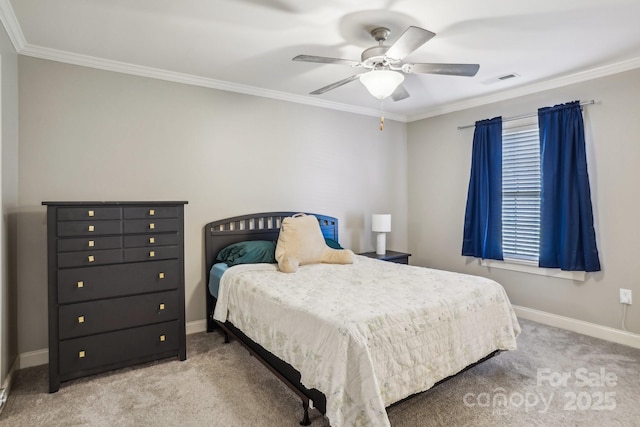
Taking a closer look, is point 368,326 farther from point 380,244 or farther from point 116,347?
point 380,244

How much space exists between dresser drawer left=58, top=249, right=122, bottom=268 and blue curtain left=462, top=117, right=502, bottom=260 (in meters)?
3.73

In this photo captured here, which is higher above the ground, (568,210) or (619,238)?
(568,210)

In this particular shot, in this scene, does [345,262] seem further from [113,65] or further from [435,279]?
[113,65]

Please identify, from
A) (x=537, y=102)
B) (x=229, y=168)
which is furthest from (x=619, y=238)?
(x=229, y=168)

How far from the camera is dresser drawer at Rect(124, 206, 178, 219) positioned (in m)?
2.69

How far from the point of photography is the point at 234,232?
3.69 metres

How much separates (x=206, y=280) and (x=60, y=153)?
167 centimetres

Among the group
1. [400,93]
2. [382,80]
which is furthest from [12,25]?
[400,93]

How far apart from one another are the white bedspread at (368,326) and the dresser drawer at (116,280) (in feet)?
1.54

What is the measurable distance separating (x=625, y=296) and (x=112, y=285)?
4351 millimetres

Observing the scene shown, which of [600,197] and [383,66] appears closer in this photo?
[383,66]

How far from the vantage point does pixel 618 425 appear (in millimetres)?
2051

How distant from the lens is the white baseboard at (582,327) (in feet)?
10.5

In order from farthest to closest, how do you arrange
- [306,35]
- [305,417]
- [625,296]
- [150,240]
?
[625,296]
[150,240]
[306,35]
[305,417]
